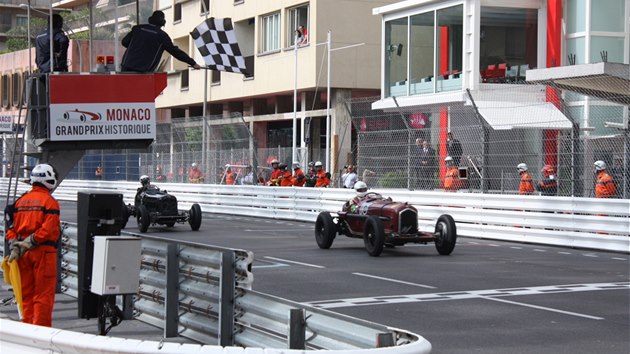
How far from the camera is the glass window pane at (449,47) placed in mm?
33062

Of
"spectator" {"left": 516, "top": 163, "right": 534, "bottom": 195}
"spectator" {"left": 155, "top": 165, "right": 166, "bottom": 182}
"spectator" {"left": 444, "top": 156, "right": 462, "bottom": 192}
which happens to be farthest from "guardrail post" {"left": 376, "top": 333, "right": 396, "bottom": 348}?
"spectator" {"left": 155, "top": 165, "right": 166, "bottom": 182}

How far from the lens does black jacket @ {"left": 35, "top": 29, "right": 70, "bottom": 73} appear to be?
40.0ft

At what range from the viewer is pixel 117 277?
935 cm

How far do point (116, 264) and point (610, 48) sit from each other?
23.1 m

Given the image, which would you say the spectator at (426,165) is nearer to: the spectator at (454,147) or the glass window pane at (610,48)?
the spectator at (454,147)

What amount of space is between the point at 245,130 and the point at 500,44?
8059 mm

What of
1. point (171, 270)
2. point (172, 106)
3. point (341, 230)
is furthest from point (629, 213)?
point (172, 106)

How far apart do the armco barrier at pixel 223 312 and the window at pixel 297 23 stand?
106 ft

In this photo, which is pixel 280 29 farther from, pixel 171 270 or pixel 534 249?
pixel 171 270

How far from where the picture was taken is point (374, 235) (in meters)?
17.1

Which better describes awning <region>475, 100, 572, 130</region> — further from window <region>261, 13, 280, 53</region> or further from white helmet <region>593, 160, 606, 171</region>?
window <region>261, 13, 280, 53</region>

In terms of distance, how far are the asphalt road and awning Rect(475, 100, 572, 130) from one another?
100 inches

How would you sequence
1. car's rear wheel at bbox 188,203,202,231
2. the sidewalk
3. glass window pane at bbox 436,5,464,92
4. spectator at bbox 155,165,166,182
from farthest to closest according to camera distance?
spectator at bbox 155,165,166,182
glass window pane at bbox 436,5,464,92
car's rear wheel at bbox 188,203,202,231
the sidewalk

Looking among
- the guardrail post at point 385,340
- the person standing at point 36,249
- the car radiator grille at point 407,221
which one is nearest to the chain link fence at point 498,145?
the car radiator grille at point 407,221
